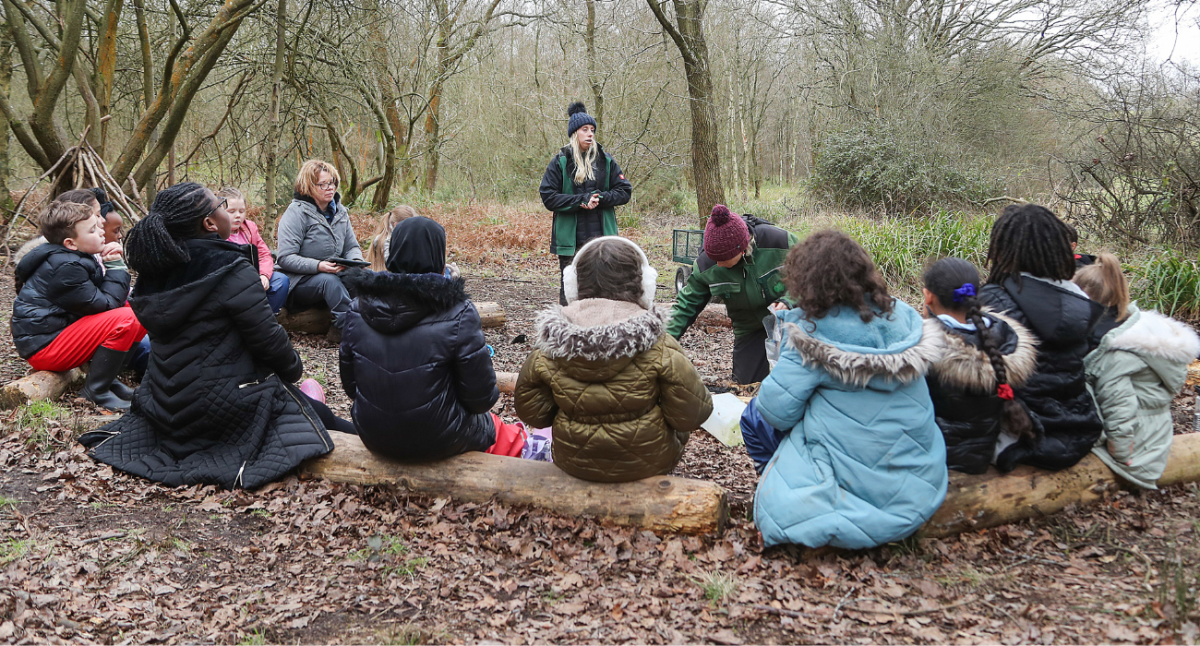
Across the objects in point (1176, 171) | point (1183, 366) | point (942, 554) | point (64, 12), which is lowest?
point (942, 554)

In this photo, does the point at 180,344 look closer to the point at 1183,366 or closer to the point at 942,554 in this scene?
the point at 942,554

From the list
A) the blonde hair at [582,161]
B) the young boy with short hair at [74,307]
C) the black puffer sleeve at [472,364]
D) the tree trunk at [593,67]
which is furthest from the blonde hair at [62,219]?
the tree trunk at [593,67]

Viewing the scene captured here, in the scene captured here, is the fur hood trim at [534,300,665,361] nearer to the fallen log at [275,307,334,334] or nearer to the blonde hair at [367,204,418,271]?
the blonde hair at [367,204,418,271]

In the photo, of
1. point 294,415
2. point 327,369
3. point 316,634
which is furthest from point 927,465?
point 327,369

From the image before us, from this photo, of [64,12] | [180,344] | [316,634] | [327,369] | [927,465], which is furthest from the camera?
[64,12]

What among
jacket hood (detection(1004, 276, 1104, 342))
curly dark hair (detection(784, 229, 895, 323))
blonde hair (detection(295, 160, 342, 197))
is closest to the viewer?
curly dark hair (detection(784, 229, 895, 323))

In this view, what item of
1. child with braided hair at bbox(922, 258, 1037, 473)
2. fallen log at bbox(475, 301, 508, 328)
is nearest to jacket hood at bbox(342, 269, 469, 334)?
child with braided hair at bbox(922, 258, 1037, 473)

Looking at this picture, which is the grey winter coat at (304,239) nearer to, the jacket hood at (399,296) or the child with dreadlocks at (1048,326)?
the jacket hood at (399,296)

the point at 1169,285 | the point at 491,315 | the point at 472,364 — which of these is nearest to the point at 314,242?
the point at 491,315

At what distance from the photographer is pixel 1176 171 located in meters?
7.70

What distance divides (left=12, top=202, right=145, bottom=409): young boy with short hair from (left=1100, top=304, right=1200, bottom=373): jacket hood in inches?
206

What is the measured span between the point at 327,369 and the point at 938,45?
588 inches

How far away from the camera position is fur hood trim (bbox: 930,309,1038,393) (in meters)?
2.88

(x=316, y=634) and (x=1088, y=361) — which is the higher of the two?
(x=1088, y=361)
